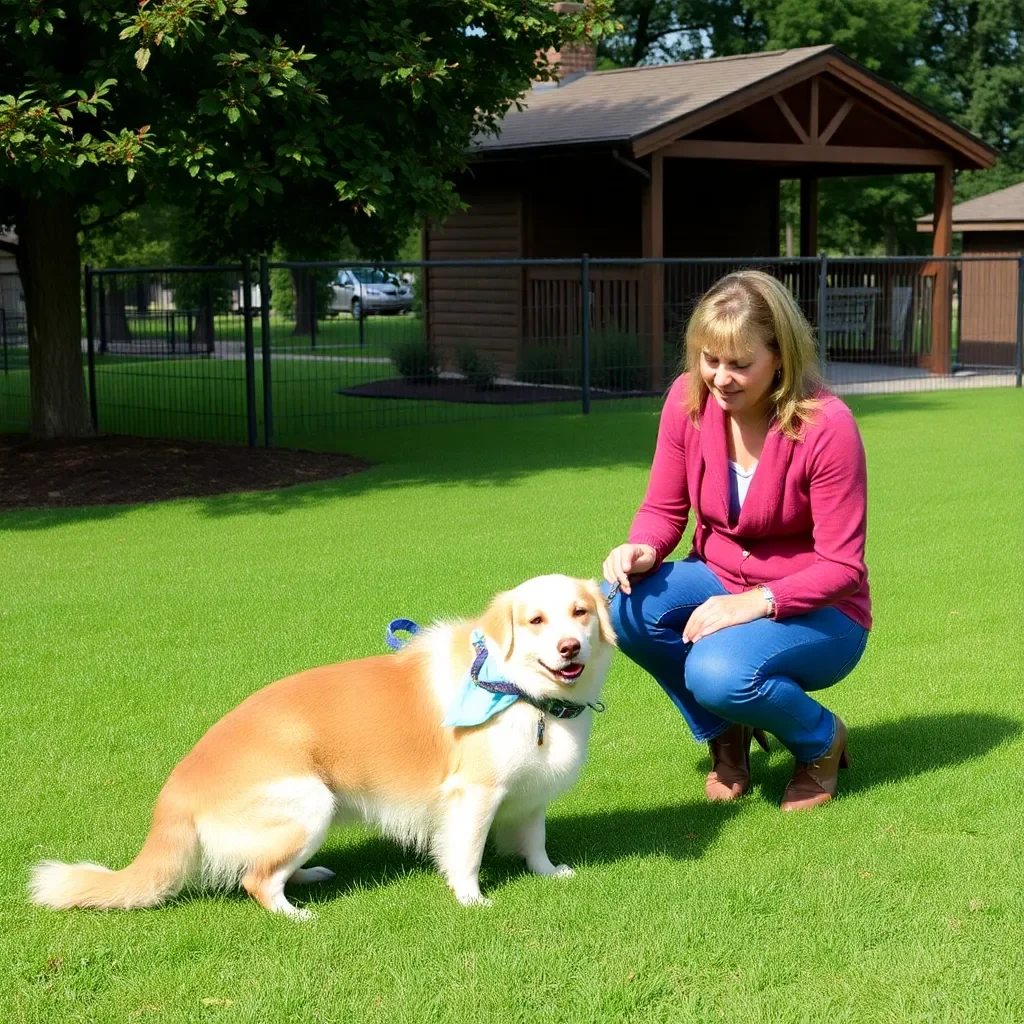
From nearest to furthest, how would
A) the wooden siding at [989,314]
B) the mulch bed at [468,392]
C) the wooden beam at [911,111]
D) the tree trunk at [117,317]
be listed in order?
the tree trunk at [117,317]
the mulch bed at [468,392]
the wooden beam at [911,111]
the wooden siding at [989,314]

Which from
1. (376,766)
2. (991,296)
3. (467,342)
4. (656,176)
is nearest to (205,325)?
(656,176)

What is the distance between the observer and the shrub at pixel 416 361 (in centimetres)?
2225

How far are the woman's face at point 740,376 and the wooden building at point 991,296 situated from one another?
74.5 feet

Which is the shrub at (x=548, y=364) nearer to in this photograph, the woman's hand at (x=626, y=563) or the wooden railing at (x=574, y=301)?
the wooden railing at (x=574, y=301)

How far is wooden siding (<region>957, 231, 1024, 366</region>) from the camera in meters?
26.9

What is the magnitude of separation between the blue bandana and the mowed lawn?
21.7 inches

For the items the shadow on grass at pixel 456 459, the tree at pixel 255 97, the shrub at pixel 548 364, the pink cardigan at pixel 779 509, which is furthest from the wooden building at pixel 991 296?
the pink cardigan at pixel 779 509

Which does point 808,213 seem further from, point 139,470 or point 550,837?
point 550,837

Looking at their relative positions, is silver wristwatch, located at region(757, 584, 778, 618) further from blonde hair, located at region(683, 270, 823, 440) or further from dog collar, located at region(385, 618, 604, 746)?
dog collar, located at region(385, 618, 604, 746)

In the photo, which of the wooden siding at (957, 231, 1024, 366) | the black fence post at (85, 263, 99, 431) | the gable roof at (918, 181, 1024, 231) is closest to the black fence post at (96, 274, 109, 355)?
the black fence post at (85, 263, 99, 431)

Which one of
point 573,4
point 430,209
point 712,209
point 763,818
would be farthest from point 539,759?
point 712,209

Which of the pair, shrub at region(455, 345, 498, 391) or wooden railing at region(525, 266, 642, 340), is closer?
wooden railing at region(525, 266, 642, 340)

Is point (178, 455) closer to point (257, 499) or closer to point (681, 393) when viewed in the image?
point (257, 499)

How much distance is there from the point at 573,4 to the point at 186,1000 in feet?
53.8
